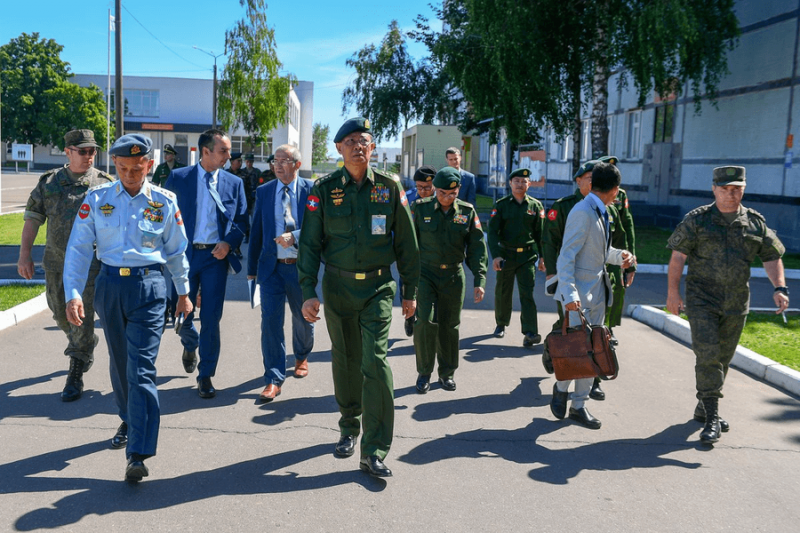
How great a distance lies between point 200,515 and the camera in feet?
13.3

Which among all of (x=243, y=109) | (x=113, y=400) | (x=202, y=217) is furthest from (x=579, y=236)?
(x=243, y=109)

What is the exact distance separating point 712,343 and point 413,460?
240 cm

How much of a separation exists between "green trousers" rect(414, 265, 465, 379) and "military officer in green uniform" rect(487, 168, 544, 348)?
5.87 ft

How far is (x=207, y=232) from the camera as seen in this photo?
6.46 m

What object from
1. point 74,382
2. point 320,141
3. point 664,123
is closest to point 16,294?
point 74,382

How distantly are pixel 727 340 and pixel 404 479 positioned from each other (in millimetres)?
2733

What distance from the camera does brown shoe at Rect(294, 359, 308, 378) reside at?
7.08 metres

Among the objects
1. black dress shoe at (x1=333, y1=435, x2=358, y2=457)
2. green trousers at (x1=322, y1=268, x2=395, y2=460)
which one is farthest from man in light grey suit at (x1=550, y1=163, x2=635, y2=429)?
black dress shoe at (x1=333, y1=435, x2=358, y2=457)

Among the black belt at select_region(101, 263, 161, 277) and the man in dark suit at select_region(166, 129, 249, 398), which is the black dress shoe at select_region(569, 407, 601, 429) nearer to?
the man in dark suit at select_region(166, 129, 249, 398)

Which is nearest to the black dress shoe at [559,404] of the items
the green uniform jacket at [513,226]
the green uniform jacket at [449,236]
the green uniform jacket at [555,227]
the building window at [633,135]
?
the green uniform jacket at [449,236]

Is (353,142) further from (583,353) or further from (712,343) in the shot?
(712,343)

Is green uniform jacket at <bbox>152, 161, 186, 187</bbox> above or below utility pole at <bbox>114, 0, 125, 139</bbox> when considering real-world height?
below

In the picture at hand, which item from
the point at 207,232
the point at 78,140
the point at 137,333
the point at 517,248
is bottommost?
the point at 137,333

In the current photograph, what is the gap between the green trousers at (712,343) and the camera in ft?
18.7
